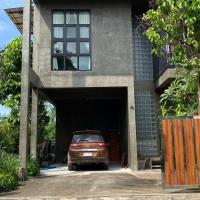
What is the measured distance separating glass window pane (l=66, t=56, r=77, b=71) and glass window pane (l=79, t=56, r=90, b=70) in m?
0.23

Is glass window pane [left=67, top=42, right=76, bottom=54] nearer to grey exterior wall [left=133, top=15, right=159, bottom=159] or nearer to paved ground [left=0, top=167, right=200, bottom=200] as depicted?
grey exterior wall [left=133, top=15, right=159, bottom=159]

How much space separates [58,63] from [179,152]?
9941 mm

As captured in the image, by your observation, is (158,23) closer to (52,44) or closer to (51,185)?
(51,185)

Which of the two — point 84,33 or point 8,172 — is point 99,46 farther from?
point 8,172

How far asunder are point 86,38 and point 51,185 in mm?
8690

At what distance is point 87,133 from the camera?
17922mm

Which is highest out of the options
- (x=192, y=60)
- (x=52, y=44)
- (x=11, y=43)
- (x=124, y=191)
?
(x=11, y=43)

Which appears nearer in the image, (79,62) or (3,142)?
(79,62)

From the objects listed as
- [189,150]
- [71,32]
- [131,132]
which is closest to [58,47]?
[71,32]

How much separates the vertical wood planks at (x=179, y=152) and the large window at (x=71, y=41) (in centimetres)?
913

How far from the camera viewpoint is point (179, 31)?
10219 millimetres

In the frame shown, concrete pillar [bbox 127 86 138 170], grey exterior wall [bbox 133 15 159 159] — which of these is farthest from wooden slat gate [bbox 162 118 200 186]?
grey exterior wall [bbox 133 15 159 159]

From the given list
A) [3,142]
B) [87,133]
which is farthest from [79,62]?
[3,142]

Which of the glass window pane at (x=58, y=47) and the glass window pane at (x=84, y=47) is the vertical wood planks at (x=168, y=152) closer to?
the glass window pane at (x=84, y=47)
